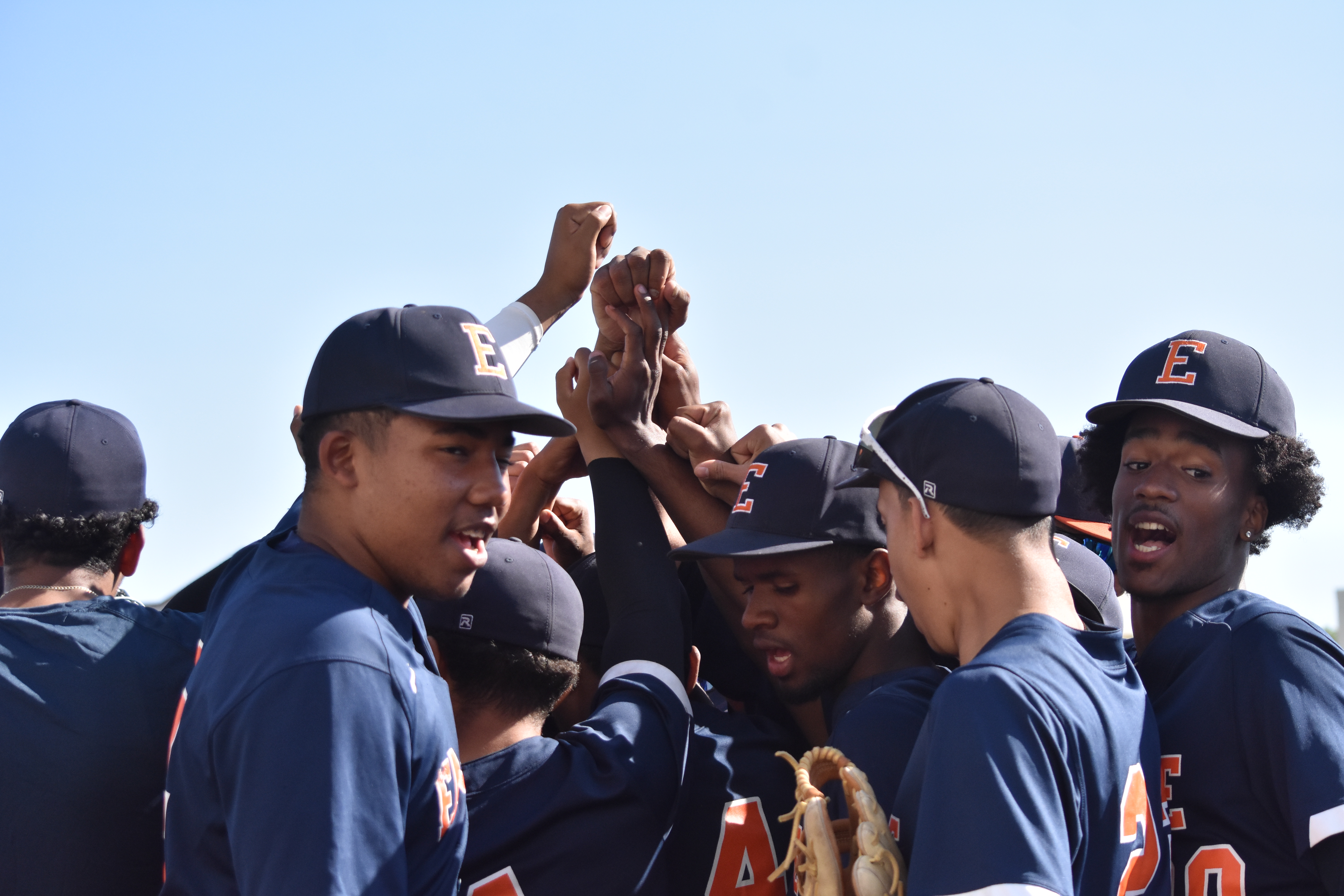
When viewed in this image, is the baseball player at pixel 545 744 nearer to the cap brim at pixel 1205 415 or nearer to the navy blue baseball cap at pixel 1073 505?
the cap brim at pixel 1205 415

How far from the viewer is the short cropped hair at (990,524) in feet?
9.53

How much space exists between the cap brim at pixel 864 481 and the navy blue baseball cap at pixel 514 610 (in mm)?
940

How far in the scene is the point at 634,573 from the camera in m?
4.29

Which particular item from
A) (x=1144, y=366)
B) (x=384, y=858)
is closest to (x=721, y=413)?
(x=1144, y=366)

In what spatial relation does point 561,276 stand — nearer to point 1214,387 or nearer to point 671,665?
point 671,665

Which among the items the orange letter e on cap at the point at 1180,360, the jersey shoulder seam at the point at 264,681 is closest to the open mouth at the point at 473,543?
the jersey shoulder seam at the point at 264,681

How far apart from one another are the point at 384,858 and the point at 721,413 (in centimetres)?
282

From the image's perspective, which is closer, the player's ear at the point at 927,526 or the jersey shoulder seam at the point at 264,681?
the jersey shoulder seam at the point at 264,681

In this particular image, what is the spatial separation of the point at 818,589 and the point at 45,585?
2.38 metres

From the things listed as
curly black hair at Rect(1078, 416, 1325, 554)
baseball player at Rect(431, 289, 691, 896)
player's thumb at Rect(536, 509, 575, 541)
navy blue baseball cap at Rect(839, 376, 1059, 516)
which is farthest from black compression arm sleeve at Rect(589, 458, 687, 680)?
curly black hair at Rect(1078, 416, 1325, 554)

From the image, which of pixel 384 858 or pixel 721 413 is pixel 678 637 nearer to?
pixel 721 413

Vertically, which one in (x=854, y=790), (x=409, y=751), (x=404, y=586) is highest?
(x=404, y=586)

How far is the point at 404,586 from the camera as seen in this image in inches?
115

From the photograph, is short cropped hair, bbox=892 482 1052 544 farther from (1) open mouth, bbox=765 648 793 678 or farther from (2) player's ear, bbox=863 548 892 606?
(1) open mouth, bbox=765 648 793 678
